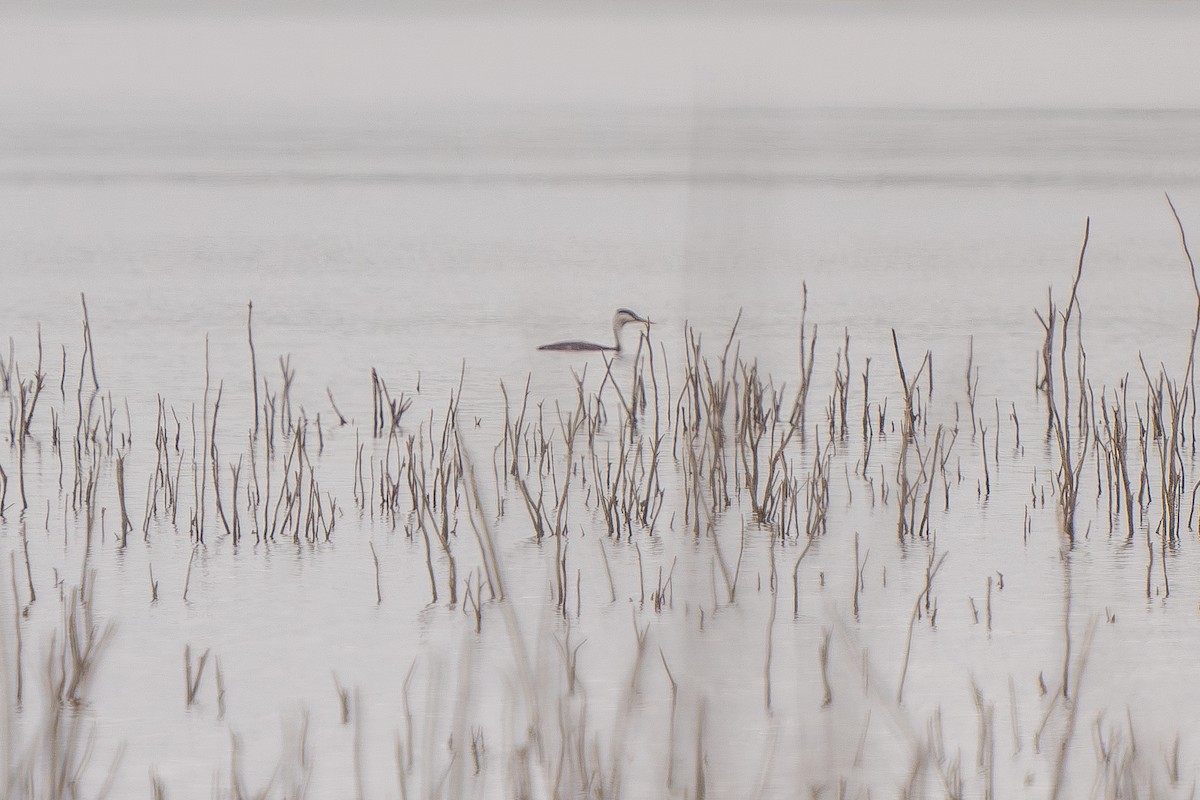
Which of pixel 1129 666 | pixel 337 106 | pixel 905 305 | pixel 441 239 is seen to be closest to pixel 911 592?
pixel 1129 666

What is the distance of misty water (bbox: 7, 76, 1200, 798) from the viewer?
1.88m

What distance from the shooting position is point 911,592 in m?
3.56

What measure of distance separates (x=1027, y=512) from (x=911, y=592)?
815 millimetres

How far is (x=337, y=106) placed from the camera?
61594 millimetres

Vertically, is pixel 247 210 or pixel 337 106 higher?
pixel 337 106

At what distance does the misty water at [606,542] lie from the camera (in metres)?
1.88

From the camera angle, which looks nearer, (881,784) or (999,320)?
(881,784)

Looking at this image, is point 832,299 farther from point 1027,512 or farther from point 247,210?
point 247,210

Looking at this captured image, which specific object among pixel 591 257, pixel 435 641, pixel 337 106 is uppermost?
pixel 337 106

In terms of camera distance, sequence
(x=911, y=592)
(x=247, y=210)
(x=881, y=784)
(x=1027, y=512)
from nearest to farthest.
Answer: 1. (x=881, y=784)
2. (x=911, y=592)
3. (x=1027, y=512)
4. (x=247, y=210)

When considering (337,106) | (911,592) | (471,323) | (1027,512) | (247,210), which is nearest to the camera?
(911,592)

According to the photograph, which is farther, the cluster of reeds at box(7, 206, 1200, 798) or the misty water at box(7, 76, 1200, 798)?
the cluster of reeds at box(7, 206, 1200, 798)

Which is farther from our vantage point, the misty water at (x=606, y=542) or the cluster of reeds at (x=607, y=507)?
the cluster of reeds at (x=607, y=507)

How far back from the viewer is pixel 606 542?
396cm
